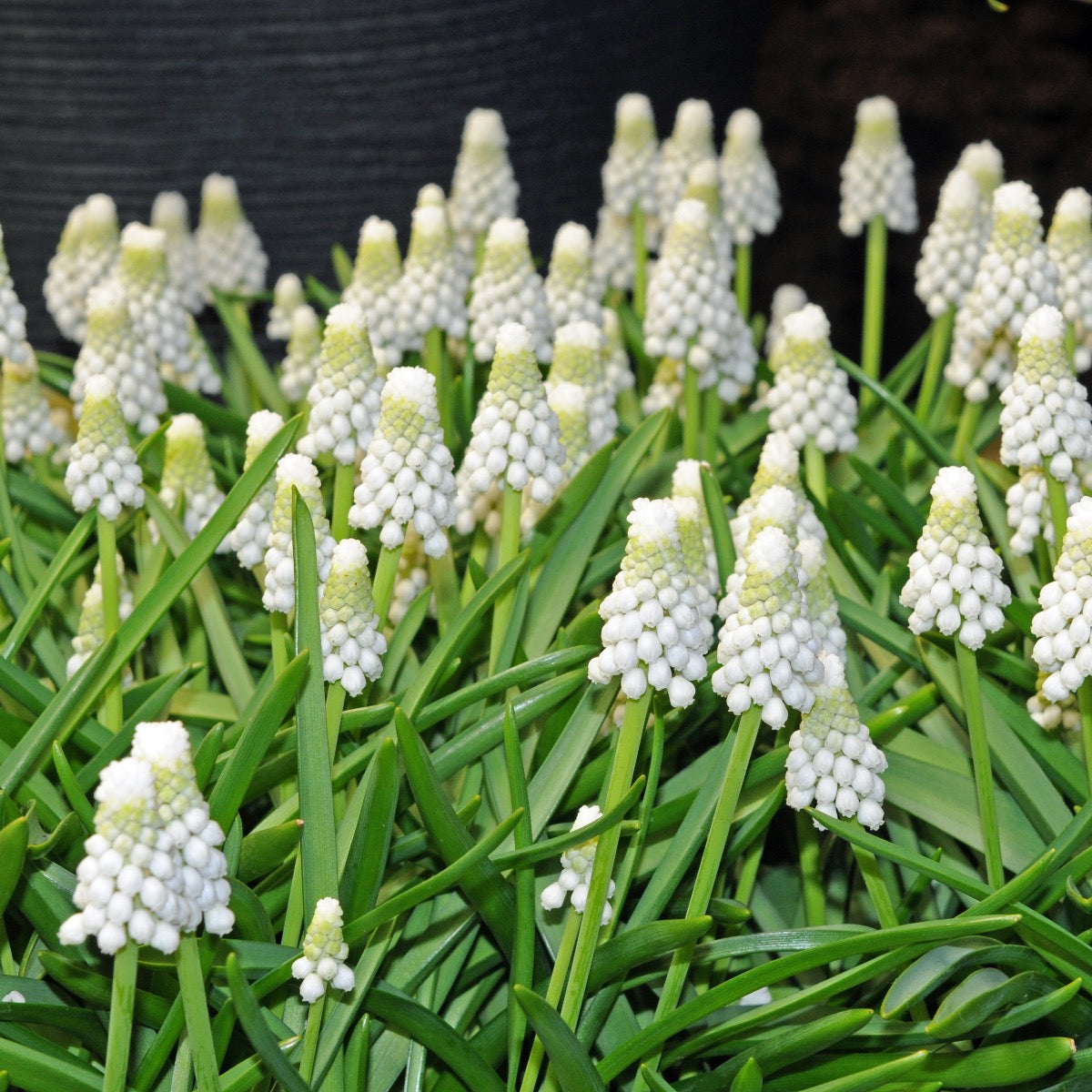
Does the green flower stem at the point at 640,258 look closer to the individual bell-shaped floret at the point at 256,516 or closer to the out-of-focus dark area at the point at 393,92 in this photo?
the out-of-focus dark area at the point at 393,92

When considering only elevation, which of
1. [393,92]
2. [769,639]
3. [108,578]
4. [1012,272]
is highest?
[393,92]

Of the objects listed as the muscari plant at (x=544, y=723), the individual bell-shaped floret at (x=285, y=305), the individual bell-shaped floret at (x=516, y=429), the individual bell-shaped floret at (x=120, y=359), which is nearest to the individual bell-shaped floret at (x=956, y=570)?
the muscari plant at (x=544, y=723)

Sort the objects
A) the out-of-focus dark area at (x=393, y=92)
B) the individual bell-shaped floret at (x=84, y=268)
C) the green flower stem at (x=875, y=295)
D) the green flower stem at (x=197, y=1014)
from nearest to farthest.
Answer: the green flower stem at (x=197, y=1014)
the individual bell-shaped floret at (x=84, y=268)
the green flower stem at (x=875, y=295)
the out-of-focus dark area at (x=393, y=92)

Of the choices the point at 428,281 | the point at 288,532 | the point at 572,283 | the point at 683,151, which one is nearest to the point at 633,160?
the point at 683,151

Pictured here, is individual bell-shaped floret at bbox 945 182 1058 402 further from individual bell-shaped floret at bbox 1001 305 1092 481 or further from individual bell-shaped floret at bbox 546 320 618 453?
individual bell-shaped floret at bbox 546 320 618 453

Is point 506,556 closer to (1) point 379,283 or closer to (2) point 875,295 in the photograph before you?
(1) point 379,283
